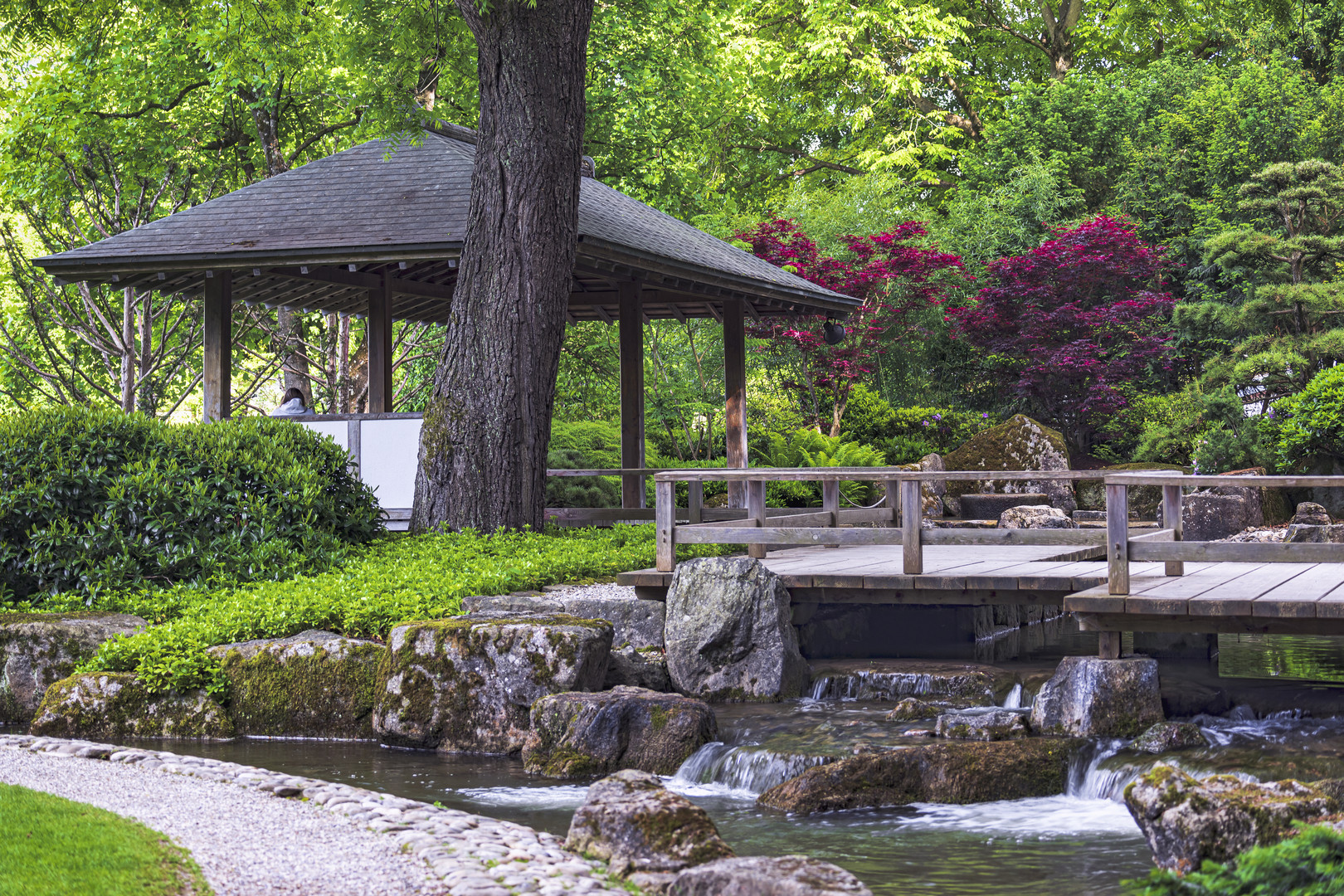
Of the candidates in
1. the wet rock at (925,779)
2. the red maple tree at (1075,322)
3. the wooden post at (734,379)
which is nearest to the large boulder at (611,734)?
the wet rock at (925,779)

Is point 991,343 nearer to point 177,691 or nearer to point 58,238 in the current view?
point 177,691

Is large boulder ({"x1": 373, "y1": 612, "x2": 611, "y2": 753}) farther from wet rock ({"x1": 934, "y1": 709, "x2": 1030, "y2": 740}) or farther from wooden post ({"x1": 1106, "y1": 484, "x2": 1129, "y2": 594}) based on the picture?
wooden post ({"x1": 1106, "y1": 484, "x2": 1129, "y2": 594})

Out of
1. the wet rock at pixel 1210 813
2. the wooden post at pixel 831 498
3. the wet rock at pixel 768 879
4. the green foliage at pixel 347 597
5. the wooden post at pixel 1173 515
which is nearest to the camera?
the wet rock at pixel 768 879

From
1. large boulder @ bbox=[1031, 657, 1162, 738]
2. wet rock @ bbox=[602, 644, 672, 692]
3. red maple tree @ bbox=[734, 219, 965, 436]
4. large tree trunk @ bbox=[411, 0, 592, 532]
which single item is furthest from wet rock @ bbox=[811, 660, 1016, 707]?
red maple tree @ bbox=[734, 219, 965, 436]

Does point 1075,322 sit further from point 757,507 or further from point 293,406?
point 293,406

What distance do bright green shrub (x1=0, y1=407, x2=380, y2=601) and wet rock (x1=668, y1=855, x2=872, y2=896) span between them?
6.48 meters

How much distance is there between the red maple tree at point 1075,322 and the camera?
19469 millimetres

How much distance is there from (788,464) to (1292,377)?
23.9 ft

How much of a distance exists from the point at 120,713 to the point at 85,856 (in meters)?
3.54

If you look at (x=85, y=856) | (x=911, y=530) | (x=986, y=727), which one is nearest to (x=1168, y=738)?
(x=986, y=727)

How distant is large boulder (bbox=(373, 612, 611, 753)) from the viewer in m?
7.23

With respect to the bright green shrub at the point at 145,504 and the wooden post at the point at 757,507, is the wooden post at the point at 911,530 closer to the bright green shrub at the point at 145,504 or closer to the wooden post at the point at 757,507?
the wooden post at the point at 757,507

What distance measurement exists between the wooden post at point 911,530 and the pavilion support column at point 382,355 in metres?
7.99

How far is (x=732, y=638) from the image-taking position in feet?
26.0
